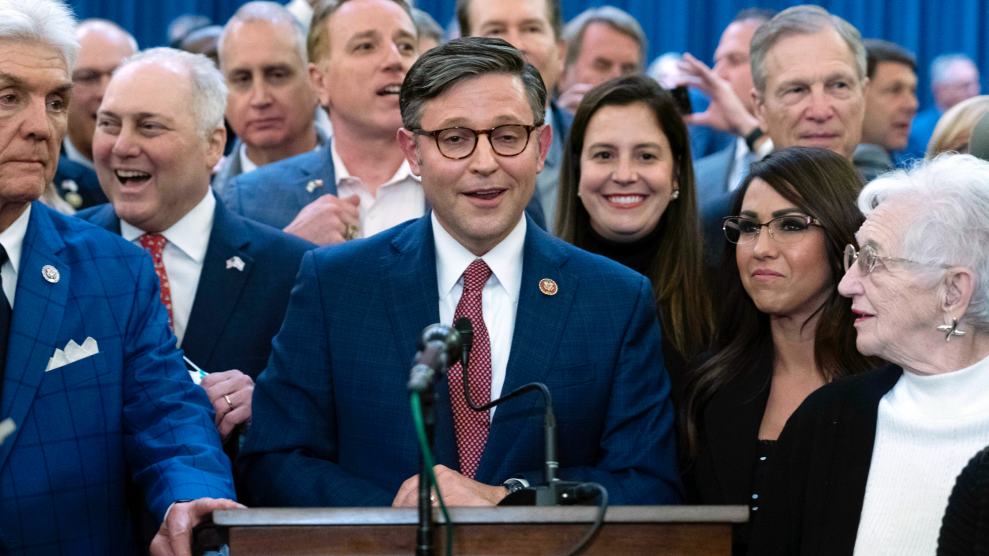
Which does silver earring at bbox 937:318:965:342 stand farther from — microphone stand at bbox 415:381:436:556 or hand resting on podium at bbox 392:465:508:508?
microphone stand at bbox 415:381:436:556

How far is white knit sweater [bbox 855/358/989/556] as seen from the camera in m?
2.21

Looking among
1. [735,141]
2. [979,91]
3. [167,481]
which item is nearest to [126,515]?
[167,481]

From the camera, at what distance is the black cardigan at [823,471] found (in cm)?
229

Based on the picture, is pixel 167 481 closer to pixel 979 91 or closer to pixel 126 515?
pixel 126 515

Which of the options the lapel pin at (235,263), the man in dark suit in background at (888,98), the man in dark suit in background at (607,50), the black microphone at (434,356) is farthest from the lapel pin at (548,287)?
the man in dark suit in background at (888,98)

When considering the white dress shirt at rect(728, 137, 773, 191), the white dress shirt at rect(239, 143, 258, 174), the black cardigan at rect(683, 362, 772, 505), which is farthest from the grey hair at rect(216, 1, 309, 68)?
the black cardigan at rect(683, 362, 772, 505)

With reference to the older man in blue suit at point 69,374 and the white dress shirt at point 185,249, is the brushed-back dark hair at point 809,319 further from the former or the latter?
the white dress shirt at point 185,249

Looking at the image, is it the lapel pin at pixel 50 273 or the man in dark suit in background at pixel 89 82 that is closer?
the lapel pin at pixel 50 273

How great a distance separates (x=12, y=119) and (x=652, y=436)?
152 centimetres

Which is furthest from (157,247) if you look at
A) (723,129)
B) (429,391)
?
(723,129)

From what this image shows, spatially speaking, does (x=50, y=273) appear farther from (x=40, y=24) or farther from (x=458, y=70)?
(x=458, y=70)

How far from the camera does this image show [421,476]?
1695 mm

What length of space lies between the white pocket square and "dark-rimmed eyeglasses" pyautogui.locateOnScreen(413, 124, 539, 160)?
0.84 metres

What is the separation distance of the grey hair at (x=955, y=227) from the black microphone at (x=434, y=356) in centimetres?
112
